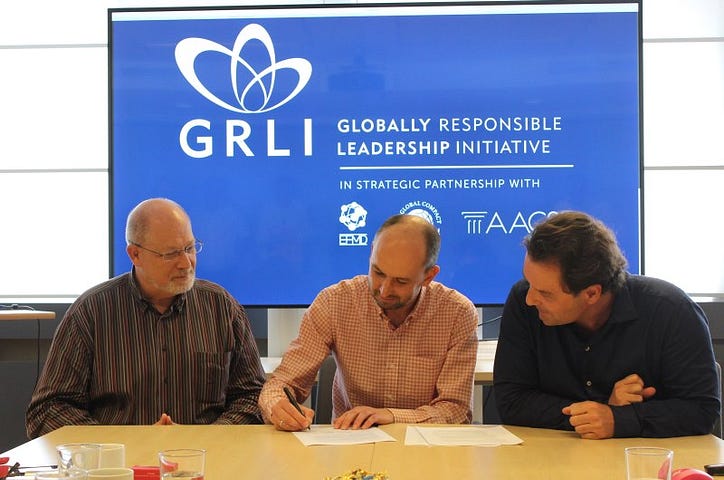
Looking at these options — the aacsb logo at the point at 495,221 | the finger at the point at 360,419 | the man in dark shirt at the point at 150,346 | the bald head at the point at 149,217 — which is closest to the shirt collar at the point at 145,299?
the man in dark shirt at the point at 150,346

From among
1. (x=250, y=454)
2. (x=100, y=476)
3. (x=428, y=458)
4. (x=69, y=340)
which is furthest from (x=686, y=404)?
(x=69, y=340)

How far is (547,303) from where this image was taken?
2.60m

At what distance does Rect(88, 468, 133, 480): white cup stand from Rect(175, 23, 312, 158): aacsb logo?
3.19m

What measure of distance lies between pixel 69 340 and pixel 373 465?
1423 millimetres

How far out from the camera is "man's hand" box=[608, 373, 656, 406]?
252 cm

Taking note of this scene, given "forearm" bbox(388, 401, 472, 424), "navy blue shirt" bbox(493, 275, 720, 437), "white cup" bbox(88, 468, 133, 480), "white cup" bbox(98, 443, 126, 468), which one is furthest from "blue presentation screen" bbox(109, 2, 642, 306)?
"white cup" bbox(88, 468, 133, 480)

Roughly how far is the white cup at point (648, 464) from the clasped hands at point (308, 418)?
1.06m

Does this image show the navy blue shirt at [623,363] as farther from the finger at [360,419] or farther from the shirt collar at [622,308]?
the finger at [360,419]

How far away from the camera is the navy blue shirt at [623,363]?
2.47 meters

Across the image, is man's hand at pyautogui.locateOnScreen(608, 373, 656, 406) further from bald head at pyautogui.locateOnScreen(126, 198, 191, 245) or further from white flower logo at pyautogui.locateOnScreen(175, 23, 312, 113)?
white flower logo at pyautogui.locateOnScreen(175, 23, 312, 113)

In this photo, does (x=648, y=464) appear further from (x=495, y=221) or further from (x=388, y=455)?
(x=495, y=221)

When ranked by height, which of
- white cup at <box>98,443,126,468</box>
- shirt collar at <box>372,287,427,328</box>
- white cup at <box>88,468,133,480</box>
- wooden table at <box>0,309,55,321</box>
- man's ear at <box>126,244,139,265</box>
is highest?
man's ear at <box>126,244,139,265</box>

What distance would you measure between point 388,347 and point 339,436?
0.65 metres

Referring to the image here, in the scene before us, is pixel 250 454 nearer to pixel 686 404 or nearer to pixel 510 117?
pixel 686 404
